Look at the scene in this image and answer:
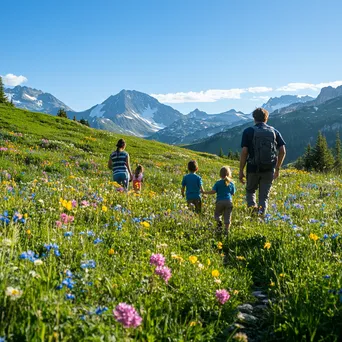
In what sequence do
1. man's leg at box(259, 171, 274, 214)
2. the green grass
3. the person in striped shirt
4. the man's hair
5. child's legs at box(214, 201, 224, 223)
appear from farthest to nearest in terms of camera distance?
1. the person in striped shirt
2. man's leg at box(259, 171, 274, 214)
3. the man's hair
4. child's legs at box(214, 201, 224, 223)
5. the green grass

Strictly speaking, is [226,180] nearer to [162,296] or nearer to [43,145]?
[162,296]

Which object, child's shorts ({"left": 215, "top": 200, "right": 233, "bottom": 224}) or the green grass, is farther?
child's shorts ({"left": 215, "top": 200, "right": 233, "bottom": 224})

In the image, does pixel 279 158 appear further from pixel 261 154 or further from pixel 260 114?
pixel 260 114

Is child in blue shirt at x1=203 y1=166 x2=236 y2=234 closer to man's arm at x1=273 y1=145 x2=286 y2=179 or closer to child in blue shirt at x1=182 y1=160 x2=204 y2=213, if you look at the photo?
man's arm at x1=273 y1=145 x2=286 y2=179

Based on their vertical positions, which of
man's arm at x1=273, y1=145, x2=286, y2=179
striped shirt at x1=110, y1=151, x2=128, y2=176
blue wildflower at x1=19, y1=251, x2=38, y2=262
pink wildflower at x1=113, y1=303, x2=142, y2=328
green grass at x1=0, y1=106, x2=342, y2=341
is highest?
man's arm at x1=273, y1=145, x2=286, y2=179

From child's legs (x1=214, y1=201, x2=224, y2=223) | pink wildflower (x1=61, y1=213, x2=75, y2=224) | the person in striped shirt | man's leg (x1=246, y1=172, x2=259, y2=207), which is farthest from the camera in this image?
the person in striped shirt

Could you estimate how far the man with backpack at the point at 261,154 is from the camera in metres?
8.51

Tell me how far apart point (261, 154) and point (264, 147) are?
185 millimetres

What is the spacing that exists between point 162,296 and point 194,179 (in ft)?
20.1

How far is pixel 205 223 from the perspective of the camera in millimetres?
7922

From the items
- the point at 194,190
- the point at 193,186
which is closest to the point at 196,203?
the point at 194,190

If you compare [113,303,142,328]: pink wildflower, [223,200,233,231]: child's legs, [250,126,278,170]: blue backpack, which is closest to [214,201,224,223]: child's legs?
[223,200,233,231]: child's legs

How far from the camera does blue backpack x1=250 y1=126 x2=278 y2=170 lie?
27.8 ft

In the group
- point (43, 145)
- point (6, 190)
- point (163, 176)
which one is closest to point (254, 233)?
point (6, 190)
